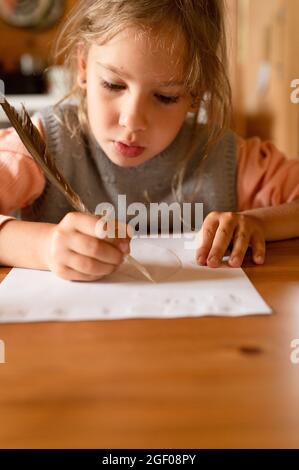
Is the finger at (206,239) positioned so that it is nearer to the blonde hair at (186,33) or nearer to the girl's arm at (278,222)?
the girl's arm at (278,222)

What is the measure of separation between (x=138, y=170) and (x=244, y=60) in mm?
1597

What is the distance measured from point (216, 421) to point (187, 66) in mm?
682

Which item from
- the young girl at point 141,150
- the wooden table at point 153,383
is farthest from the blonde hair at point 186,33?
the wooden table at point 153,383

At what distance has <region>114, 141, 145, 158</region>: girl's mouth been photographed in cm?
97

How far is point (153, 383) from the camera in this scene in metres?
0.44

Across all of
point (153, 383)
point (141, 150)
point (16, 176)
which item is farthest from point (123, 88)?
point (153, 383)

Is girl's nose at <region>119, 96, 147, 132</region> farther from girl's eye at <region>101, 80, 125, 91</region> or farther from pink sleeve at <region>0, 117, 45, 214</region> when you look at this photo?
pink sleeve at <region>0, 117, 45, 214</region>

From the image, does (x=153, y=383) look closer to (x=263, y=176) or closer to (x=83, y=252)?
(x=83, y=252)

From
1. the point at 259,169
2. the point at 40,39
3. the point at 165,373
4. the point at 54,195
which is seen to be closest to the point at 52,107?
the point at 54,195

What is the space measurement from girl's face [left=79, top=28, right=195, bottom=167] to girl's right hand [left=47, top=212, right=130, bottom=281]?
0.86ft

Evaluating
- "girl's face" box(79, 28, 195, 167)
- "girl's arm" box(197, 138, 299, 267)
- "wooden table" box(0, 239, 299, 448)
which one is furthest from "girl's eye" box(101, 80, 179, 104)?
"wooden table" box(0, 239, 299, 448)

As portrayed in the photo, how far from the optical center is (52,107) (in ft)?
3.67

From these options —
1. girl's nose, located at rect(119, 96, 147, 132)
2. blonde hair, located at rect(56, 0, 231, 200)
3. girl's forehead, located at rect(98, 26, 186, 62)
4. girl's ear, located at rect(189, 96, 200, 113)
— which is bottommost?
girl's nose, located at rect(119, 96, 147, 132)

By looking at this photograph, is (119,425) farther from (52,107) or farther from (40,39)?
(40,39)
